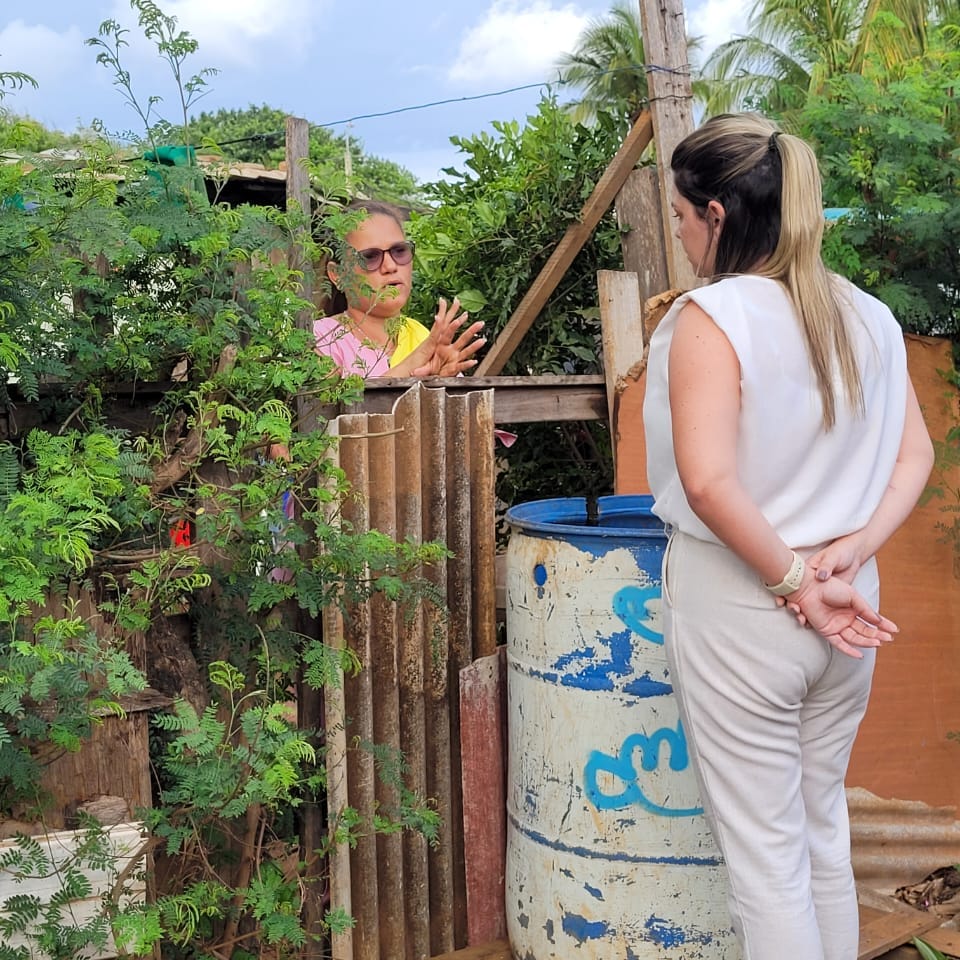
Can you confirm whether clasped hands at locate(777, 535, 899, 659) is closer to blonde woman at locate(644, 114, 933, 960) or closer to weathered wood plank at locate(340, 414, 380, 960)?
blonde woman at locate(644, 114, 933, 960)

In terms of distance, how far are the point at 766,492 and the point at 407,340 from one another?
1824 mm

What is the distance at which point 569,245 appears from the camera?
4027mm

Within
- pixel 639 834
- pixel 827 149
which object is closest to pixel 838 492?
pixel 639 834

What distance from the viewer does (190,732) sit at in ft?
8.80

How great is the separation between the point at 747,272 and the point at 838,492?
458 mm

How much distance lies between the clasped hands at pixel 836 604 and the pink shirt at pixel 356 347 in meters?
Result: 1.27

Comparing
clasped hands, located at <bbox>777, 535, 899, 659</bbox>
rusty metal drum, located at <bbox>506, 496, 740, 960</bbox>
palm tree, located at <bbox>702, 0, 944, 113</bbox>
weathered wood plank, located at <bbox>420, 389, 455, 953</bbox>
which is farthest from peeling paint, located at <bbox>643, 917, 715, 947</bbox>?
palm tree, located at <bbox>702, 0, 944, 113</bbox>

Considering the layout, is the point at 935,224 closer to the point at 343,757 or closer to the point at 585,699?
the point at 585,699

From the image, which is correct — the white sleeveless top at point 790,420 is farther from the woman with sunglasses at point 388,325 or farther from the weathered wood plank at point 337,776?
the weathered wood plank at point 337,776

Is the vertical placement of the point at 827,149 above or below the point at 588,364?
above

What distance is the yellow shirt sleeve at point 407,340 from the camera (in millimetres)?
3664

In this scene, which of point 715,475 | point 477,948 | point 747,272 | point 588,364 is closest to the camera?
point 715,475

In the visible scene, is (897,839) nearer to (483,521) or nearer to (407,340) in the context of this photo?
(483,521)

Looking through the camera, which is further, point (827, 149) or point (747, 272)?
point (827, 149)
